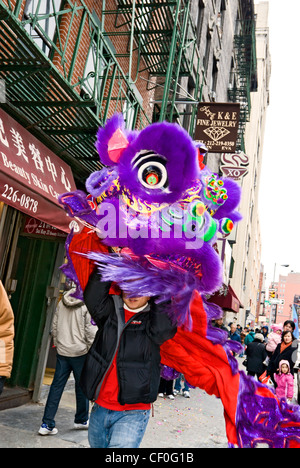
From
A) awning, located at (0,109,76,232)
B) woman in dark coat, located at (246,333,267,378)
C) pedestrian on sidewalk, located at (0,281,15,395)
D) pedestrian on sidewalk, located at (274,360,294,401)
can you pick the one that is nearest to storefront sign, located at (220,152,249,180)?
woman in dark coat, located at (246,333,267,378)

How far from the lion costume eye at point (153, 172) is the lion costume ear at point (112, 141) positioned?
0.23m

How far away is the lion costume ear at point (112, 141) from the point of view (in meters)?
3.21

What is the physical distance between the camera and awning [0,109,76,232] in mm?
5027

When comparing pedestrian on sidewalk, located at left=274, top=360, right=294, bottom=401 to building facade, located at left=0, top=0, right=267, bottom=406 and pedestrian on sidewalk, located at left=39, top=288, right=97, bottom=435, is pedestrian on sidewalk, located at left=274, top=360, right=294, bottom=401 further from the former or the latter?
building facade, located at left=0, top=0, right=267, bottom=406

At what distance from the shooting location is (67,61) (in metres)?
7.69

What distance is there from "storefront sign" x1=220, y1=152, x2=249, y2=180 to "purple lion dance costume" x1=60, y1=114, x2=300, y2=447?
1466cm

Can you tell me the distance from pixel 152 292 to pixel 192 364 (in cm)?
70

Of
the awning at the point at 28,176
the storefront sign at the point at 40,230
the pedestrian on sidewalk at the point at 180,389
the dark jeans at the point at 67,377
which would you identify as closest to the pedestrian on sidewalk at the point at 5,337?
the awning at the point at 28,176

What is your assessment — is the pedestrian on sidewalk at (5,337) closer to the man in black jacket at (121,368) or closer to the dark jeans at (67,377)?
the man in black jacket at (121,368)

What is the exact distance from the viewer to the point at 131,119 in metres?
9.31

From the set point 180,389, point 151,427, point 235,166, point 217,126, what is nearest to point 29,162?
point 151,427

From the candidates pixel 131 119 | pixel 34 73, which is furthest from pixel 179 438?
pixel 131 119

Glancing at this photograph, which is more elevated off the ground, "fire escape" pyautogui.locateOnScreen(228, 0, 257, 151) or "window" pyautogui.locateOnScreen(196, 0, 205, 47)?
"fire escape" pyautogui.locateOnScreen(228, 0, 257, 151)
